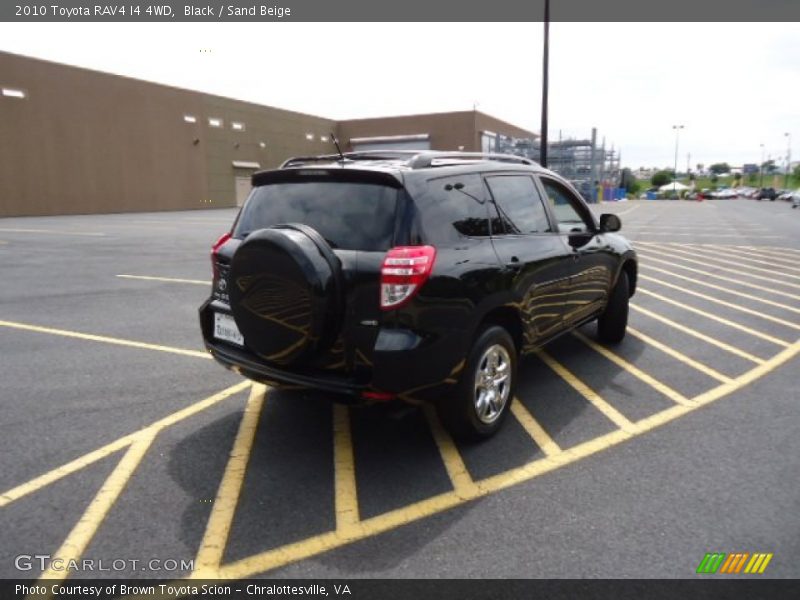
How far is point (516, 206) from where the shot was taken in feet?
13.6

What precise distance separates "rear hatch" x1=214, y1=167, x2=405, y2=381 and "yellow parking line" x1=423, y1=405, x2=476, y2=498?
83 cm

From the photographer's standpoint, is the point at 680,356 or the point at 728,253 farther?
the point at 728,253

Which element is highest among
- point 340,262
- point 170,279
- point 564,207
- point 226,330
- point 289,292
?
point 564,207

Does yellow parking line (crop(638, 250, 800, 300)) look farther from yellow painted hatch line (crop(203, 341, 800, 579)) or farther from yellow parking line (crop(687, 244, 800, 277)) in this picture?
yellow painted hatch line (crop(203, 341, 800, 579))

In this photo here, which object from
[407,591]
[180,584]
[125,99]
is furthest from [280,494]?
[125,99]

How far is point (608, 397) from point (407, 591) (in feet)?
8.76

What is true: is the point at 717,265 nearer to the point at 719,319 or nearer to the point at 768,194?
the point at 719,319

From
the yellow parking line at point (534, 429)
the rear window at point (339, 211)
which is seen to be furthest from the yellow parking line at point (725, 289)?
the rear window at point (339, 211)

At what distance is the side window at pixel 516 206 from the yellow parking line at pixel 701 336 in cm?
267

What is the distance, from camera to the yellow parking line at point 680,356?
490 centimetres

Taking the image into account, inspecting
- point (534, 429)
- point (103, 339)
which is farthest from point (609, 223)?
point (103, 339)

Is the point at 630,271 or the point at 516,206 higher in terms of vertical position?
the point at 516,206

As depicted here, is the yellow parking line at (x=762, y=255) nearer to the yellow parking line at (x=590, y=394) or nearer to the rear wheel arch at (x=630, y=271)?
the rear wheel arch at (x=630, y=271)

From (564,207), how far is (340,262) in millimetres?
2560
